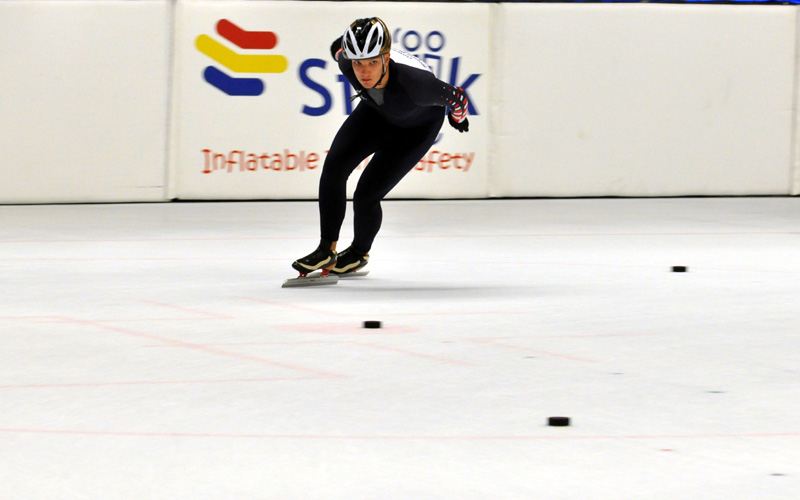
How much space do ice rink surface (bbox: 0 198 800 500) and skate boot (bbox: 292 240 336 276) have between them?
183 millimetres

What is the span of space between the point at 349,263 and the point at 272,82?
4101 mm

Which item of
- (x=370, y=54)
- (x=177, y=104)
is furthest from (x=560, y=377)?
(x=177, y=104)

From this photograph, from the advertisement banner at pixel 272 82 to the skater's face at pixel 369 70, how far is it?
430 centimetres

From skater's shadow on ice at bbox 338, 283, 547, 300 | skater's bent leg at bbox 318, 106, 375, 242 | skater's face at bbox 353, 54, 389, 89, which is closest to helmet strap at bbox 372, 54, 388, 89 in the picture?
skater's face at bbox 353, 54, 389, 89

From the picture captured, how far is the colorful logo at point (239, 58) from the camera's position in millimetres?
10617

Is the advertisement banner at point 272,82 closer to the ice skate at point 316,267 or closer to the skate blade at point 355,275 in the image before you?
the skate blade at point 355,275

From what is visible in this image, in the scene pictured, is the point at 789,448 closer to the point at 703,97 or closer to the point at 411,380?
the point at 411,380

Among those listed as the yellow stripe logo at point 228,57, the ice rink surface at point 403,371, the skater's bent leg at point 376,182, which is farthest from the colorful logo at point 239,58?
the skater's bent leg at point 376,182

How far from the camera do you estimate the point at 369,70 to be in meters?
6.26

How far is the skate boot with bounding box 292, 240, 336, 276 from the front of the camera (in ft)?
21.6

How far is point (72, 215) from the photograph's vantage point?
9.70 meters

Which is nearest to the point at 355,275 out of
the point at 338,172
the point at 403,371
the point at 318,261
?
the point at 318,261

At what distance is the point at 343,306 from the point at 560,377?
1785 millimetres

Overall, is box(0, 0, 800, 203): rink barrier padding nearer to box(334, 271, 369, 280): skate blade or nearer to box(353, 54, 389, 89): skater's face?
box(334, 271, 369, 280): skate blade
